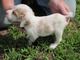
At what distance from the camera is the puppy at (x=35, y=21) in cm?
329

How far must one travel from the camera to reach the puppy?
3291mm

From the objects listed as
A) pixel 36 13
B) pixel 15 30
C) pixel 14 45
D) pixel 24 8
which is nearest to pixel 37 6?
pixel 36 13

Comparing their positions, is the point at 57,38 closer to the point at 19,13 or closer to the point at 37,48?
the point at 37,48

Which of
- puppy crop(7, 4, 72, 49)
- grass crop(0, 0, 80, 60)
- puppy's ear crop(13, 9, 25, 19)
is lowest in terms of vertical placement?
grass crop(0, 0, 80, 60)

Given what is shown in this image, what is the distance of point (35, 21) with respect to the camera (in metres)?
3.42

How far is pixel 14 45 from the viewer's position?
373cm

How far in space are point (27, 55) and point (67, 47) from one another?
48cm

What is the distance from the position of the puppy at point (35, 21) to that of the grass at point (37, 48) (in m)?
0.17

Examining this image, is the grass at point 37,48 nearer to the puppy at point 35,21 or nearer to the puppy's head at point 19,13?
the puppy at point 35,21

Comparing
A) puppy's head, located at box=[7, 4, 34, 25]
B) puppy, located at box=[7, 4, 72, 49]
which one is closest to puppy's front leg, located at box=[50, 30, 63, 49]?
puppy, located at box=[7, 4, 72, 49]

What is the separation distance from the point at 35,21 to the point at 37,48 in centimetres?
37

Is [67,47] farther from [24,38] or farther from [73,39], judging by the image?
[24,38]

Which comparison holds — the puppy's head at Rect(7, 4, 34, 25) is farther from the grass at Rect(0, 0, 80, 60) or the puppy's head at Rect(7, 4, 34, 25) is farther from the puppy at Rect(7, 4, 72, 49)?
the grass at Rect(0, 0, 80, 60)

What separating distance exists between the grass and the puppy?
0.17m
